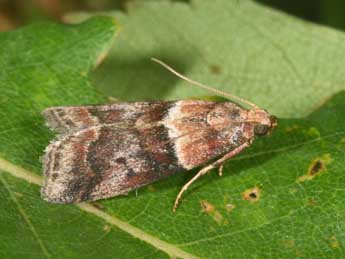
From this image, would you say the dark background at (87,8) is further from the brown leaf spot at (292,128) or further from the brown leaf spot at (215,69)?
the brown leaf spot at (292,128)

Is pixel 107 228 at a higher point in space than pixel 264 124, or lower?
lower

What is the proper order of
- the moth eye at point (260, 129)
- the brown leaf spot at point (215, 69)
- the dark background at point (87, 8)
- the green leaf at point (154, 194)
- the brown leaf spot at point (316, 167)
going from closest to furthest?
1. the green leaf at point (154, 194)
2. the brown leaf spot at point (316, 167)
3. the moth eye at point (260, 129)
4. the brown leaf spot at point (215, 69)
5. the dark background at point (87, 8)

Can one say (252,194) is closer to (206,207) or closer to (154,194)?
(206,207)

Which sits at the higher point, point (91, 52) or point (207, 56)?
point (91, 52)

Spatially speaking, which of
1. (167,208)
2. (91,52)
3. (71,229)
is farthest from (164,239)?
(91,52)

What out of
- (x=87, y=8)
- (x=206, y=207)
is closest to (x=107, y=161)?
(x=206, y=207)

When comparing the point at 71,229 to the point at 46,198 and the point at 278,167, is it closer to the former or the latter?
the point at 46,198

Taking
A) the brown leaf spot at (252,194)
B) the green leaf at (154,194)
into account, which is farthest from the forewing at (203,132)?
the brown leaf spot at (252,194)
